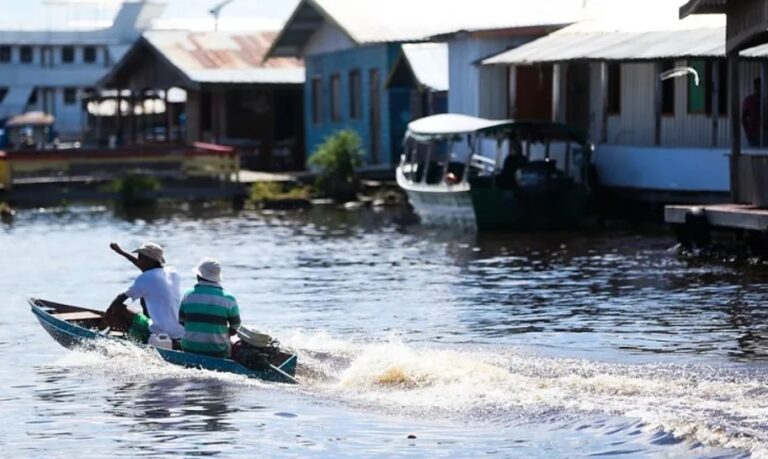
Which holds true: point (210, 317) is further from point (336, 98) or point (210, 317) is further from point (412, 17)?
point (336, 98)

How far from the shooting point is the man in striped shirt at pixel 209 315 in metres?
16.3

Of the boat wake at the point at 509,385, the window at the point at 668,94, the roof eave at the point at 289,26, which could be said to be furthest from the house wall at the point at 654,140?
the boat wake at the point at 509,385

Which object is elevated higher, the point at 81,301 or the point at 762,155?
the point at 762,155

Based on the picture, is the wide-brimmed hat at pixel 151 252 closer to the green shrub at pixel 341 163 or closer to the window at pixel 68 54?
the green shrub at pixel 341 163

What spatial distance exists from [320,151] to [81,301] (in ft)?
67.2

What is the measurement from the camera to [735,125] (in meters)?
27.7

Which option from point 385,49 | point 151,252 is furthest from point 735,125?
point 385,49

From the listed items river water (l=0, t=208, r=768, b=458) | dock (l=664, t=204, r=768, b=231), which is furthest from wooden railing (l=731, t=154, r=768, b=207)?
river water (l=0, t=208, r=768, b=458)

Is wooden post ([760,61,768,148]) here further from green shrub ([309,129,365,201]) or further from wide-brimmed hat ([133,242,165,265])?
green shrub ([309,129,365,201])

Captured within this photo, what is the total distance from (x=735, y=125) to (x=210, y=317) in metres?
13.4

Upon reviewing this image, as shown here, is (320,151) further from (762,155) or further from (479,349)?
(479,349)

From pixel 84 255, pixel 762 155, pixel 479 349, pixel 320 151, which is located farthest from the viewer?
pixel 320 151

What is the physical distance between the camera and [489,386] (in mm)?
15617

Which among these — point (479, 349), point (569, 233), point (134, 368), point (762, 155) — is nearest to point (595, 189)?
point (569, 233)
